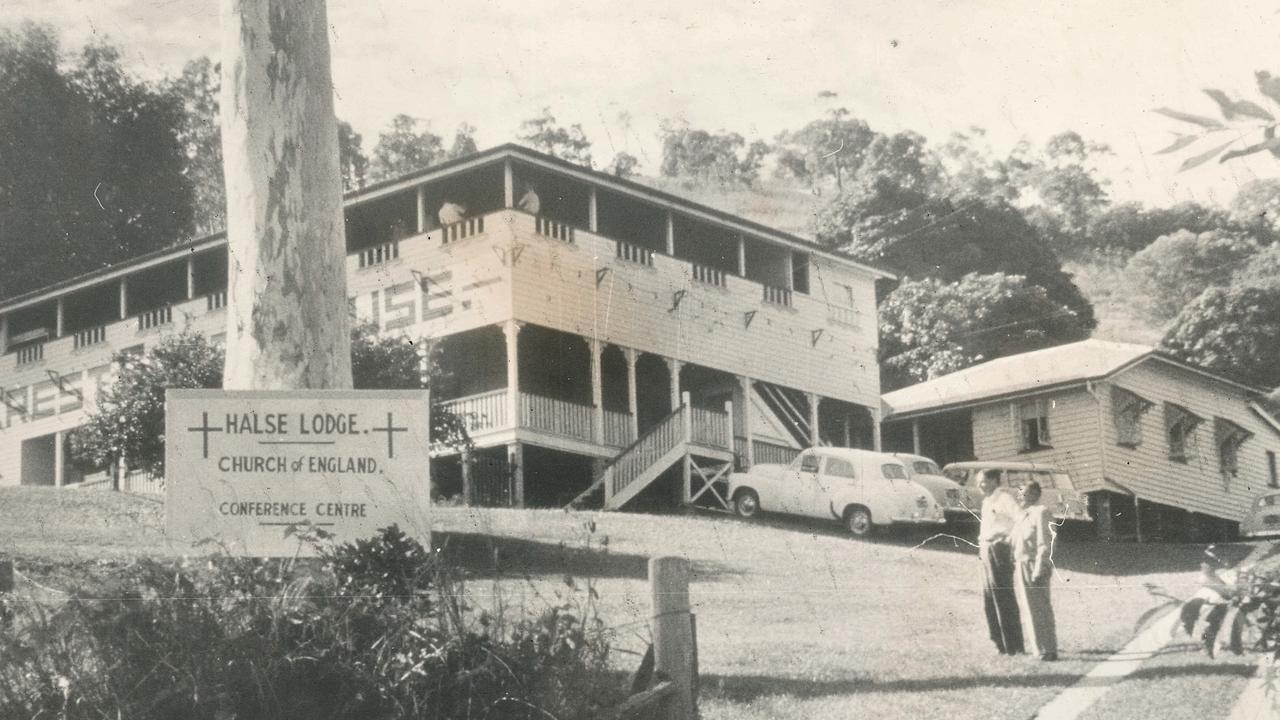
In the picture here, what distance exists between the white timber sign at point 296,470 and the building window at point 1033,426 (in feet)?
12.5

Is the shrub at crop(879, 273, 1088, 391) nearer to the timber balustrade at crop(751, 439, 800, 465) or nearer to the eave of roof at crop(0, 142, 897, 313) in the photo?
the eave of roof at crop(0, 142, 897, 313)

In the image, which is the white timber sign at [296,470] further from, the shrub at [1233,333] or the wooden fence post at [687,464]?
the shrub at [1233,333]

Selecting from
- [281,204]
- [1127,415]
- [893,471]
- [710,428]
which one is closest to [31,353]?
[281,204]

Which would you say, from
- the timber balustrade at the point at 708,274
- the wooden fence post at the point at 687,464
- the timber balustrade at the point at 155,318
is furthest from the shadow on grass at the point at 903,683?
the timber balustrade at the point at 155,318

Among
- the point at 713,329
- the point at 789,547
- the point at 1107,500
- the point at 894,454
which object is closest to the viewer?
the point at 789,547

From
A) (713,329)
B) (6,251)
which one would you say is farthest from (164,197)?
(713,329)

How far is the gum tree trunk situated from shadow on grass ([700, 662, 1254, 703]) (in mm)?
2283

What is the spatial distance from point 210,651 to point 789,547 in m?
3.18

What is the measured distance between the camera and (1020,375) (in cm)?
911

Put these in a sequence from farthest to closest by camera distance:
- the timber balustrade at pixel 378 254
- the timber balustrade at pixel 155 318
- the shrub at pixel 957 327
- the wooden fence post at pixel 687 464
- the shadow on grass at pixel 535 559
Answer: the timber balustrade at pixel 155 318 → the timber balustrade at pixel 378 254 → the shrub at pixel 957 327 → the wooden fence post at pixel 687 464 → the shadow on grass at pixel 535 559

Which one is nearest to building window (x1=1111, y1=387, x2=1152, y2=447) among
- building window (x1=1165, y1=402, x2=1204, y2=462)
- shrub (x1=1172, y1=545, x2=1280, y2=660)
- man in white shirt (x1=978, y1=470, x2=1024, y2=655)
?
building window (x1=1165, y1=402, x2=1204, y2=462)

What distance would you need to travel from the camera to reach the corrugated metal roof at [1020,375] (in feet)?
27.5

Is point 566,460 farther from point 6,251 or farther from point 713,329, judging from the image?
point 6,251

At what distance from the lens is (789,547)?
7.28 metres
